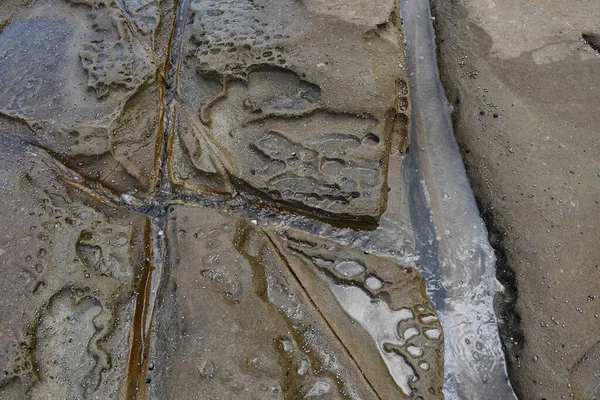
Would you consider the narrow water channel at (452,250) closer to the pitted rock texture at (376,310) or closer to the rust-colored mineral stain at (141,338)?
the pitted rock texture at (376,310)

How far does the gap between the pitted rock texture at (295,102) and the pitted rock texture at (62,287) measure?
1.83 ft

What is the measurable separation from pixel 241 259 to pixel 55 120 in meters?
1.46

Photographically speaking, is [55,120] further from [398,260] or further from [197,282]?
[398,260]

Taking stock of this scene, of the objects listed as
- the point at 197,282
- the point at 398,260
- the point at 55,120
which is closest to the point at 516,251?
the point at 398,260

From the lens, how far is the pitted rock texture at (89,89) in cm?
312

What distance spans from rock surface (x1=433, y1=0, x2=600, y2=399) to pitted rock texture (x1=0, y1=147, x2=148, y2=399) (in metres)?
1.89

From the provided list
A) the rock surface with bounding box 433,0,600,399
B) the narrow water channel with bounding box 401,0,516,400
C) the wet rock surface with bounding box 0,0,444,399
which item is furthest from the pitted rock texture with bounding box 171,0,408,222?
the rock surface with bounding box 433,0,600,399

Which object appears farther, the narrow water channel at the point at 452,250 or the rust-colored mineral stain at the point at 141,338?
the narrow water channel at the point at 452,250

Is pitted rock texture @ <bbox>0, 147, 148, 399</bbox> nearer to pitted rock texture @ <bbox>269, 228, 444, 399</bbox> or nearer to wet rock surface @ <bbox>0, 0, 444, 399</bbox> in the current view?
wet rock surface @ <bbox>0, 0, 444, 399</bbox>

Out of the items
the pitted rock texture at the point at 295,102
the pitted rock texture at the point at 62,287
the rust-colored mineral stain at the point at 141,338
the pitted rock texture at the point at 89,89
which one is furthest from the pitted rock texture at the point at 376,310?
the pitted rock texture at the point at 89,89

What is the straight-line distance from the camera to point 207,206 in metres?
3.01

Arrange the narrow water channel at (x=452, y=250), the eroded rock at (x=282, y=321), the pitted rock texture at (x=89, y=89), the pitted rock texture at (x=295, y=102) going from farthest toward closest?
1. the pitted rock texture at (x=89, y=89)
2. the pitted rock texture at (x=295, y=102)
3. the narrow water channel at (x=452, y=250)
4. the eroded rock at (x=282, y=321)

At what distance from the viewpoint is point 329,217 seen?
2965 millimetres

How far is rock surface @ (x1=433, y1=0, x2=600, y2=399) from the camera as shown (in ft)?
8.30
